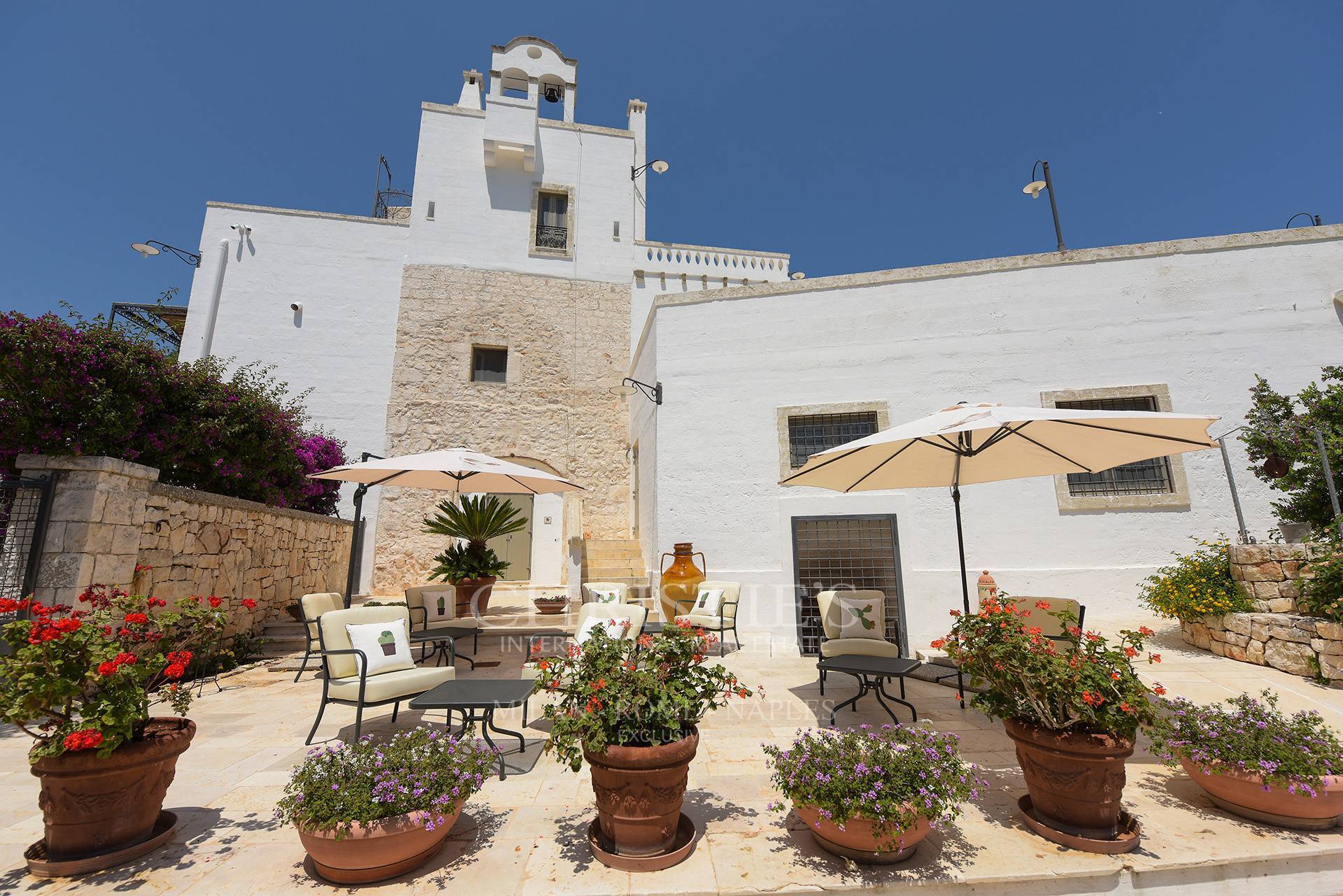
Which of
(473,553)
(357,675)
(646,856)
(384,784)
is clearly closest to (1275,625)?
(646,856)

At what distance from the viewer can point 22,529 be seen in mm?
4047

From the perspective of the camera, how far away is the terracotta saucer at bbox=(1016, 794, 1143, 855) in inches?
82.1

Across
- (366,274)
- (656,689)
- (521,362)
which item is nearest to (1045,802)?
(656,689)

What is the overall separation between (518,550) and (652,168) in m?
9.49

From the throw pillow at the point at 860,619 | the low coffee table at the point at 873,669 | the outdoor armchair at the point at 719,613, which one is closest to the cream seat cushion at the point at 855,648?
the throw pillow at the point at 860,619

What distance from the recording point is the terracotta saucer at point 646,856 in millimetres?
2031

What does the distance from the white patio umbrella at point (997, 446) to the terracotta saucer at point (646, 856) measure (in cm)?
247

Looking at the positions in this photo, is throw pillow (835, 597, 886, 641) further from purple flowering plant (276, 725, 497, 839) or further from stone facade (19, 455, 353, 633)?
stone facade (19, 455, 353, 633)

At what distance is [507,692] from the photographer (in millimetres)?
3139

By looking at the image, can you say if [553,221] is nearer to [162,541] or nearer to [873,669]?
[162,541]

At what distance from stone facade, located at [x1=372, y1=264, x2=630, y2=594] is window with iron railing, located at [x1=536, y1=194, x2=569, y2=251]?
43.1 inches

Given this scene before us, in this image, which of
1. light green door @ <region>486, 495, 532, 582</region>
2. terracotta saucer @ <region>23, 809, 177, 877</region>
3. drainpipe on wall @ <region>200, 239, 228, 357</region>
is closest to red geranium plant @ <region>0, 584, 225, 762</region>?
terracotta saucer @ <region>23, 809, 177, 877</region>

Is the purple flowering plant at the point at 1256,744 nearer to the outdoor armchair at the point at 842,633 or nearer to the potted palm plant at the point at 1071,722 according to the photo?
the potted palm plant at the point at 1071,722

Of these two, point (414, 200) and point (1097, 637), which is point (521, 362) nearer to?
point (414, 200)
